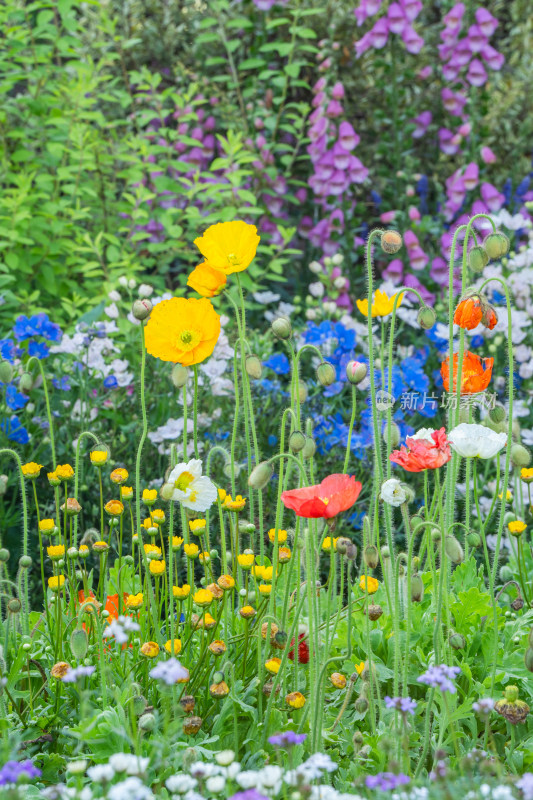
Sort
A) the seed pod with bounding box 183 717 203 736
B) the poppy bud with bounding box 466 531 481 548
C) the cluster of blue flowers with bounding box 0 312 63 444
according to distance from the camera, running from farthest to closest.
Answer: the cluster of blue flowers with bounding box 0 312 63 444 → the poppy bud with bounding box 466 531 481 548 → the seed pod with bounding box 183 717 203 736

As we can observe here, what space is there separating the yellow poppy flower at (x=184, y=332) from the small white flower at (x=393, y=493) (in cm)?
43

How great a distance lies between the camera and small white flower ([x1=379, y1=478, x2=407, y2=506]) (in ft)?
4.62

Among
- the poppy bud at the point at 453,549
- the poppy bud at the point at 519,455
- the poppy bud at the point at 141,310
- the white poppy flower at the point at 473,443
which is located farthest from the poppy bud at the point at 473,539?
the poppy bud at the point at 141,310

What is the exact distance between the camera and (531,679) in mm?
1669

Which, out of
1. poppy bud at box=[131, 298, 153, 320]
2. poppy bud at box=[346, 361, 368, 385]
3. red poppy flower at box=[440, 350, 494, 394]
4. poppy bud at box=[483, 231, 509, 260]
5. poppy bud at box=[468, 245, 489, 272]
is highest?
poppy bud at box=[483, 231, 509, 260]

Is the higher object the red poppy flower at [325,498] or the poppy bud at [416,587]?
the red poppy flower at [325,498]

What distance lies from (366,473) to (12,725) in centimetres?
167

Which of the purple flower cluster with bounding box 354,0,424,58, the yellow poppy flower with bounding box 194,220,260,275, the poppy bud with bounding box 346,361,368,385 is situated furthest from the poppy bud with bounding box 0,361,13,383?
the purple flower cluster with bounding box 354,0,424,58

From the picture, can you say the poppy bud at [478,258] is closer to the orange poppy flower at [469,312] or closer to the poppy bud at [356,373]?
the orange poppy flower at [469,312]

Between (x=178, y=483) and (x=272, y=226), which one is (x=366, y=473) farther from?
(x=272, y=226)

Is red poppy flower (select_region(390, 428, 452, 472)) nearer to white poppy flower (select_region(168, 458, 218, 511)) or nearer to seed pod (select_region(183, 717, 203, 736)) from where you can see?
white poppy flower (select_region(168, 458, 218, 511))

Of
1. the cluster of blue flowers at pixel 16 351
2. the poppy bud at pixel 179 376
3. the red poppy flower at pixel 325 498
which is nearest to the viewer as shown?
the red poppy flower at pixel 325 498

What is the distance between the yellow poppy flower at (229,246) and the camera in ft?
5.48

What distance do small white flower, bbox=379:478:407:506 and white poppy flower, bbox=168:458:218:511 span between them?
317 millimetres
